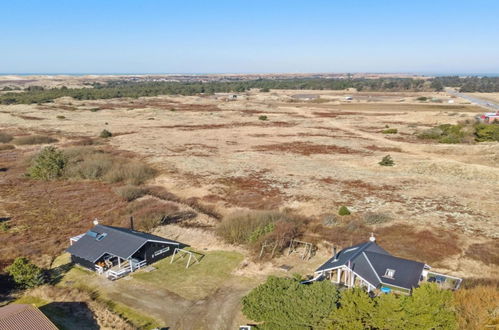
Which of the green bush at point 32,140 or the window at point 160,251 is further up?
the window at point 160,251

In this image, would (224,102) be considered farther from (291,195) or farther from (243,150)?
(291,195)

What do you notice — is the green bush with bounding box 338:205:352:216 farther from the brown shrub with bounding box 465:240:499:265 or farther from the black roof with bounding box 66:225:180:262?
the black roof with bounding box 66:225:180:262

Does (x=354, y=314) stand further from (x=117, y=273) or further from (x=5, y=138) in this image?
(x=5, y=138)

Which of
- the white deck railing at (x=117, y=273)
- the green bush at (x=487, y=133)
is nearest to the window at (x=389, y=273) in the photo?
the white deck railing at (x=117, y=273)

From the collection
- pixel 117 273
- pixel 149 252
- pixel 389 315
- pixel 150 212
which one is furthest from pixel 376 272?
pixel 150 212

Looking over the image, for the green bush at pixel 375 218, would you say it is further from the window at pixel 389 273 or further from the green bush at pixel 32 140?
the green bush at pixel 32 140

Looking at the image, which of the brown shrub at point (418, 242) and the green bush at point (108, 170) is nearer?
the brown shrub at point (418, 242)
